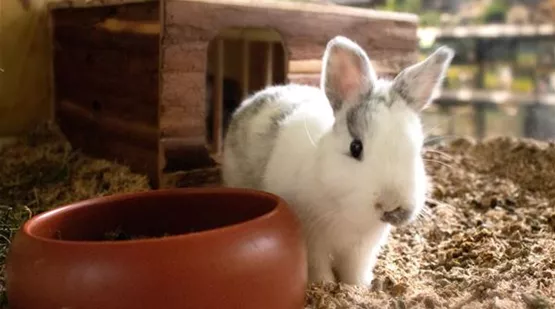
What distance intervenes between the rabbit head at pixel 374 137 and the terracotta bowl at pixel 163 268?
18cm

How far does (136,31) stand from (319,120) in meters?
0.77

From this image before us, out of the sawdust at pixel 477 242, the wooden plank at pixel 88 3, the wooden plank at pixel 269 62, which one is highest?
the wooden plank at pixel 88 3

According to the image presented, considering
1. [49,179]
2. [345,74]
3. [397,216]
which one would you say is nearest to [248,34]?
[49,179]

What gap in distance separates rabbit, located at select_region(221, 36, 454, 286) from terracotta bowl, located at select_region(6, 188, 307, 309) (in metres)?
0.19

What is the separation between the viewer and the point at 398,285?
1.65 m

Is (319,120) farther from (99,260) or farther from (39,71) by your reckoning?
(39,71)

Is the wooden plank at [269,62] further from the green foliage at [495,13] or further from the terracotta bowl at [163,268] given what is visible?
the terracotta bowl at [163,268]

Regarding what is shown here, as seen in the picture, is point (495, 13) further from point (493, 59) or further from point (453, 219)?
point (453, 219)

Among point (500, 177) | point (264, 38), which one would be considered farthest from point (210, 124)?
point (500, 177)

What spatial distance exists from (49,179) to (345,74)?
1.20 m

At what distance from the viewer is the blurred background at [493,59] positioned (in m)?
3.60

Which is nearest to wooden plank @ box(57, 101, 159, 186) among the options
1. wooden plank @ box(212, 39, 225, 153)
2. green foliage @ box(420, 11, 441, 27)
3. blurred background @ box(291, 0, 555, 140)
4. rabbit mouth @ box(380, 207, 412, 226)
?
wooden plank @ box(212, 39, 225, 153)

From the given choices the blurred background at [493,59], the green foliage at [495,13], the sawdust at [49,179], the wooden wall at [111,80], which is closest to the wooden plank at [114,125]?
the wooden wall at [111,80]

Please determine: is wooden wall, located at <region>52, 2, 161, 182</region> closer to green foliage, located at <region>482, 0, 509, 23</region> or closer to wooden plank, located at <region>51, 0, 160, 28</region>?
wooden plank, located at <region>51, 0, 160, 28</region>
